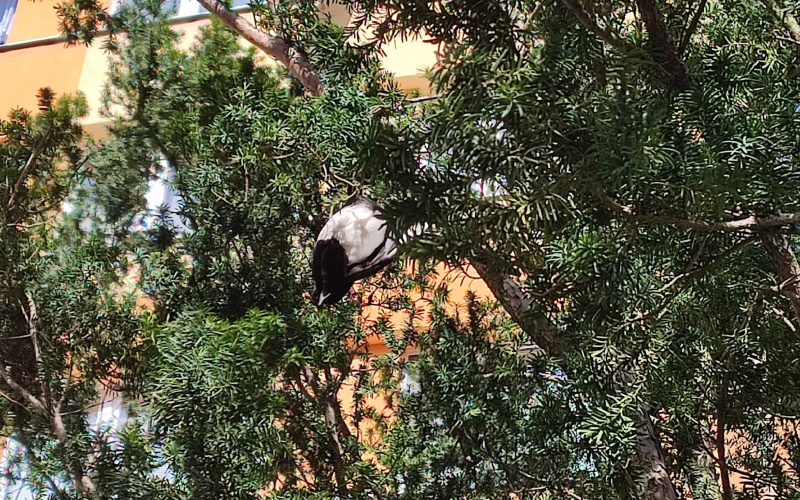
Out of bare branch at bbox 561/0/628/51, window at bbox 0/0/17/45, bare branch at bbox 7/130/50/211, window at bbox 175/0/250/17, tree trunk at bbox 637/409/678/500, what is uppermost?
window at bbox 0/0/17/45

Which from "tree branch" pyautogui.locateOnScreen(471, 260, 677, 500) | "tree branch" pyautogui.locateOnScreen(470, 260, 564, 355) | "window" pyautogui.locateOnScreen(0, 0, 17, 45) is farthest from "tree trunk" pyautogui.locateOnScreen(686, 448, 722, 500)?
"window" pyautogui.locateOnScreen(0, 0, 17, 45)

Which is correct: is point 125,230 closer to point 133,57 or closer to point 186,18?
point 133,57

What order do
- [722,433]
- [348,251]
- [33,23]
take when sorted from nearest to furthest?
[348,251] → [722,433] → [33,23]

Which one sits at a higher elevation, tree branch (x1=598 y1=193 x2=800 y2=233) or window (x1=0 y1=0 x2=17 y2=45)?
window (x1=0 y1=0 x2=17 y2=45)

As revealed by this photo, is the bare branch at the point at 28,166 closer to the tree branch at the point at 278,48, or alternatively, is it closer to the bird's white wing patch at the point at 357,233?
the tree branch at the point at 278,48

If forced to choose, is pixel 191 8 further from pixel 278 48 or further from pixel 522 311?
pixel 522 311

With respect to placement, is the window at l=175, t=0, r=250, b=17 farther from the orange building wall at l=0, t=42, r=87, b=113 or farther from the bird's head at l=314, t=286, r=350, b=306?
the bird's head at l=314, t=286, r=350, b=306

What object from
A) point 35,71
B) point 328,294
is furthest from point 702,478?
point 35,71

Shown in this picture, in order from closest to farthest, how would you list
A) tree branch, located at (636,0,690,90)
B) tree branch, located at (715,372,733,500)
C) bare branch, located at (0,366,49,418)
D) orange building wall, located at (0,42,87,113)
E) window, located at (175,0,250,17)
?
tree branch, located at (636,0,690,90)
tree branch, located at (715,372,733,500)
bare branch, located at (0,366,49,418)
window, located at (175,0,250,17)
orange building wall, located at (0,42,87,113)

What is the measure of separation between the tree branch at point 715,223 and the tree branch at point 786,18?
51cm

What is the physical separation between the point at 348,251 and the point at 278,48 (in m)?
0.82

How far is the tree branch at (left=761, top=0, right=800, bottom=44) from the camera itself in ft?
4.58

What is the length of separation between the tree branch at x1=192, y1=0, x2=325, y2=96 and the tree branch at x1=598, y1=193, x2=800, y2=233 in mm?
1103

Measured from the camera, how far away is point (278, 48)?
2154 mm
